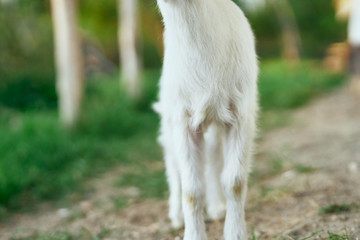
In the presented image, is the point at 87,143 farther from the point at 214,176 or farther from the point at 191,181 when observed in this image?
the point at 191,181

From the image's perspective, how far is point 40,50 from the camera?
998 cm

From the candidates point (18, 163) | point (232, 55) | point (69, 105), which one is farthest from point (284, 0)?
point (232, 55)

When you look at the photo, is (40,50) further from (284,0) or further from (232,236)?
(284,0)

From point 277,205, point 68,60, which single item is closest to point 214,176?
point 277,205

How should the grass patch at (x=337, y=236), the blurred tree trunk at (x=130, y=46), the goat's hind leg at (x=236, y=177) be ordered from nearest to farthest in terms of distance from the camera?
the grass patch at (x=337, y=236) < the goat's hind leg at (x=236, y=177) < the blurred tree trunk at (x=130, y=46)

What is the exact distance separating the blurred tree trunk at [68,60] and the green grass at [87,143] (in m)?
0.24

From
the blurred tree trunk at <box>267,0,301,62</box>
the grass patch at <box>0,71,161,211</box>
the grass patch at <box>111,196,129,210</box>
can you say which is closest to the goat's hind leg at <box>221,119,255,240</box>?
the grass patch at <box>111,196,129,210</box>

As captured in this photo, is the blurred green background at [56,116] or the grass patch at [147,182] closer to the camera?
the grass patch at [147,182]

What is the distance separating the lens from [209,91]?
8.55 ft

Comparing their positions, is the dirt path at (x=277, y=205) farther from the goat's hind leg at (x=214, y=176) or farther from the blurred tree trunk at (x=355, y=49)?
the blurred tree trunk at (x=355, y=49)

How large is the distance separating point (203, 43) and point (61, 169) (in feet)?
11.0

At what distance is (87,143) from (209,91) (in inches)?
143

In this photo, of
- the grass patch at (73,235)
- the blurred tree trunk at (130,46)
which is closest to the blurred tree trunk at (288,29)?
the blurred tree trunk at (130,46)

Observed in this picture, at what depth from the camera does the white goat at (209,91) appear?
2522mm
